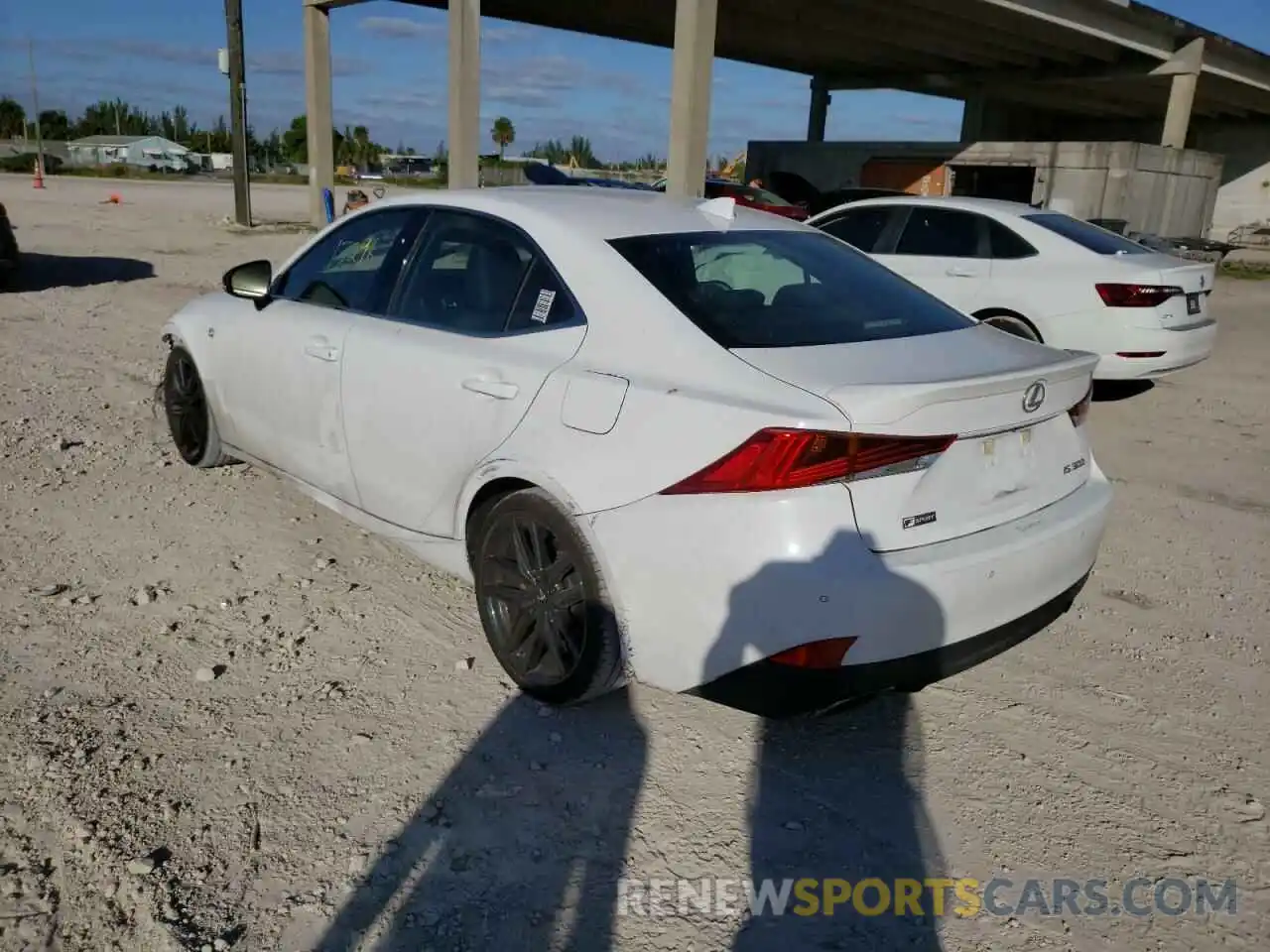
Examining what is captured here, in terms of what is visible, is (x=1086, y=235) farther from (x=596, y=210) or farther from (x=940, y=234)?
(x=596, y=210)

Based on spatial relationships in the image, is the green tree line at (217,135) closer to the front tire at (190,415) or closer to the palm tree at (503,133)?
→ the palm tree at (503,133)

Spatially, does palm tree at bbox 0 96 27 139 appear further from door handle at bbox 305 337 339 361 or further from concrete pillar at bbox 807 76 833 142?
door handle at bbox 305 337 339 361

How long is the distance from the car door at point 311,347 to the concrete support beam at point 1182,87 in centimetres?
2295

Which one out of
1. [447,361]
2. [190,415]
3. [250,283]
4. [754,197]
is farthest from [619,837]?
[754,197]

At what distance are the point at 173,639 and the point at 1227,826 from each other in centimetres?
332

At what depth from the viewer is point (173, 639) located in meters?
3.53

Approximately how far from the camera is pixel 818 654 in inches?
98.1

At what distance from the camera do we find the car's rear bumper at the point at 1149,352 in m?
7.14

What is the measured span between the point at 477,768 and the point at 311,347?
1892 mm

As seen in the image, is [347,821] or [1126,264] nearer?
[347,821]

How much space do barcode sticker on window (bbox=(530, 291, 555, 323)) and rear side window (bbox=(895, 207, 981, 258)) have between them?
5.66m

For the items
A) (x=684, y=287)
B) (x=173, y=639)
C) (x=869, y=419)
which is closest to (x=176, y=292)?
(x=173, y=639)

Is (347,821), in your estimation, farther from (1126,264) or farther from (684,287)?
(1126,264)

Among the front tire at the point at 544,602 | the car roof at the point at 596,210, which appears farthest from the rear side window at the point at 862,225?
the front tire at the point at 544,602
